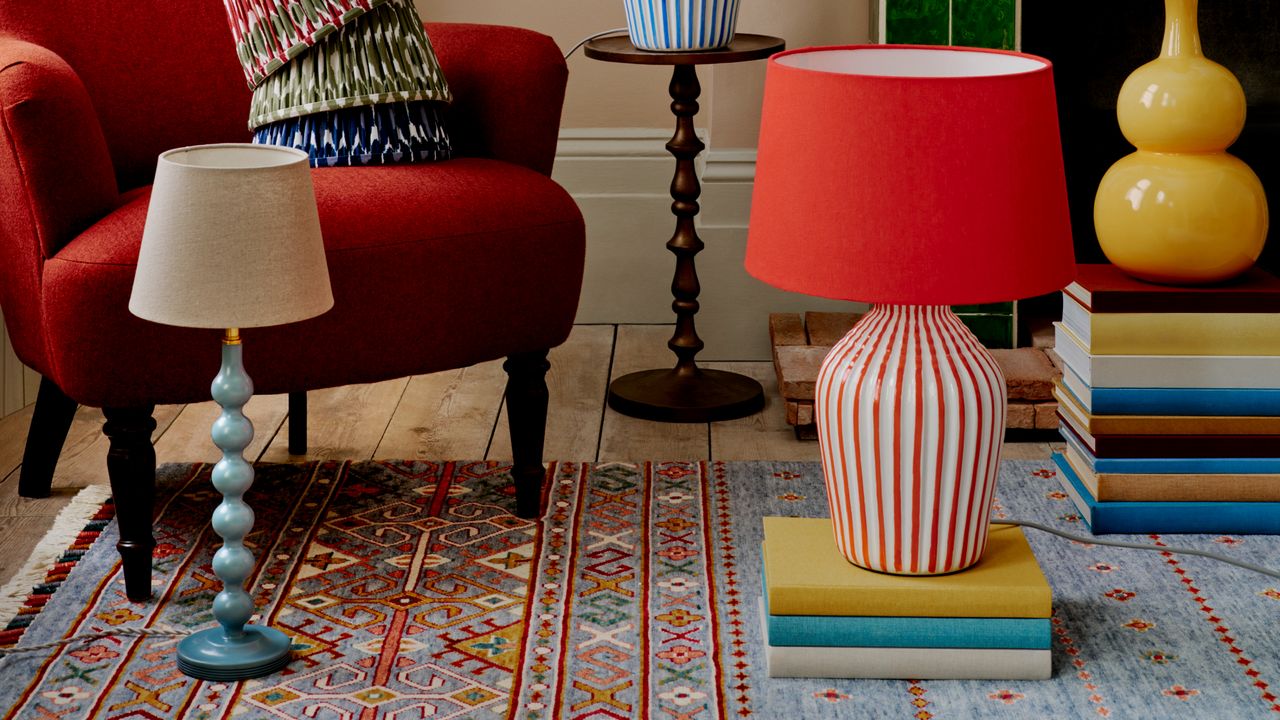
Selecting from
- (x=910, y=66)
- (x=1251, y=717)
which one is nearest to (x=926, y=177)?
(x=910, y=66)

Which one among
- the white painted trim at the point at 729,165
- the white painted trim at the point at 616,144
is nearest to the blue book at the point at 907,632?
the white painted trim at the point at 729,165

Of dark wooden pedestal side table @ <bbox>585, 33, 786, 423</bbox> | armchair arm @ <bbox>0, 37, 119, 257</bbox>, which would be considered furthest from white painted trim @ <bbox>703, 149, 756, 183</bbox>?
armchair arm @ <bbox>0, 37, 119, 257</bbox>

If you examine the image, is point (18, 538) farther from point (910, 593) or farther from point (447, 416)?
point (910, 593)

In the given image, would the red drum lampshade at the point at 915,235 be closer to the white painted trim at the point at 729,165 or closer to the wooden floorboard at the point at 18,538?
the wooden floorboard at the point at 18,538

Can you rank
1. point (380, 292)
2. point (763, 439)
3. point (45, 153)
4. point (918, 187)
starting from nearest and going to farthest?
point (918, 187) < point (45, 153) < point (380, 292) < point (763, 439)

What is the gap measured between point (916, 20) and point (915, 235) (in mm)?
1386

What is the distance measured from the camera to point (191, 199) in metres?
1.43

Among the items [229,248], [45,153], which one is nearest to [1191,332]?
[229,248]

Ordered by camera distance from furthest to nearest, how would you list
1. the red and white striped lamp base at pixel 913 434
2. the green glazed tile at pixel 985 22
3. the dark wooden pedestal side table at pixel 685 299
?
the green glazed tile at pixel 985 22 < the dark wooden pedestal side table at pixel 685 299 < the red and white striped lamp base at pixel 913 434

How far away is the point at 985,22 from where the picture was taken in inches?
102

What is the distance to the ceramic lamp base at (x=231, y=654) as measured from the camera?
1569 millimetres

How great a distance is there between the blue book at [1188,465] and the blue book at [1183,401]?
0.06m

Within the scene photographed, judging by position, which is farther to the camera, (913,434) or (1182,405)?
(1182,405)

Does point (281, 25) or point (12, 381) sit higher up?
point (281, 25)
